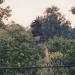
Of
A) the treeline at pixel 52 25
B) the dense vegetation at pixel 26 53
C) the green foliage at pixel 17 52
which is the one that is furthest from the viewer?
the treeline at pixel 52 25

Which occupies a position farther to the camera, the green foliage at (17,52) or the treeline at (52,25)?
the treeline at (52,25)

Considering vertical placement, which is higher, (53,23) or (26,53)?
(53,23)

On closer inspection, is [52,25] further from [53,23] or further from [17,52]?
[17,52]

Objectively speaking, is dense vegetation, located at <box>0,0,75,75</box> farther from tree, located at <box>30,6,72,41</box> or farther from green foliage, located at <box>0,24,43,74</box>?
tree, located at <box>30,6,72,41</box>

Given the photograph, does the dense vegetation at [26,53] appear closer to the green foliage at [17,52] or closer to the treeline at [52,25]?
the green foliage at [17,52]

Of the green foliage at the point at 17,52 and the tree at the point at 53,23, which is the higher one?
the tree at the point at 53,23

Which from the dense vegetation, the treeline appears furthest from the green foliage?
the treeline

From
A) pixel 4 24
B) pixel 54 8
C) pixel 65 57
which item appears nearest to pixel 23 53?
pixel 65 57

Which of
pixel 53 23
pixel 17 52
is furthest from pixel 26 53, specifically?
pixel 53 23

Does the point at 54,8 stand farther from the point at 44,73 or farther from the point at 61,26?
the point at 44,73

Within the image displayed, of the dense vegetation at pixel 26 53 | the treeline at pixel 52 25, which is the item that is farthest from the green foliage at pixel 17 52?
the treeline at pixel 52 25

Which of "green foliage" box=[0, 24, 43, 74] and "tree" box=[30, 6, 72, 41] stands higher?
"tree" box=[30, 6, 72, 41]

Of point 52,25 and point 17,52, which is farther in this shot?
point 52,25

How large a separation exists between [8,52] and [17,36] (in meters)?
3.95
